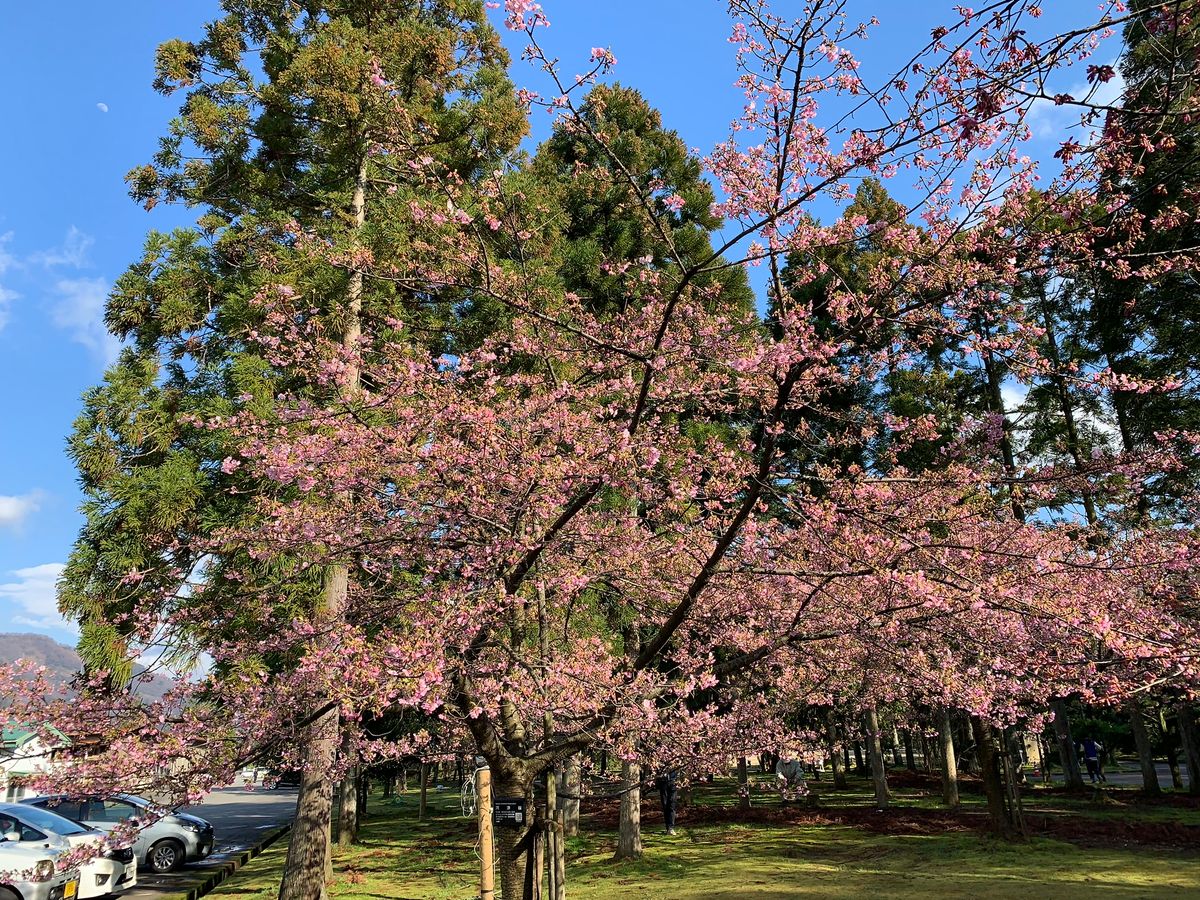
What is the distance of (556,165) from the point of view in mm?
21703

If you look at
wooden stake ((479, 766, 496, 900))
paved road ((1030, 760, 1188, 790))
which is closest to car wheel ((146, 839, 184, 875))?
wooden stake ((479, 766, 496, 900))

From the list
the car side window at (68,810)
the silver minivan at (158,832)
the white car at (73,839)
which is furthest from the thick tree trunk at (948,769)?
the car side window at (68,810)

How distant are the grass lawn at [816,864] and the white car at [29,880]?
279 cm

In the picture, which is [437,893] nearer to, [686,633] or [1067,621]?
[686,633]

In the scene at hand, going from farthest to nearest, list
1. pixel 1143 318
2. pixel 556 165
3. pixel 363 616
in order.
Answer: pixel 556 165, pixel 1143 318, pixel 363 616

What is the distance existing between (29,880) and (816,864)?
39.5ft

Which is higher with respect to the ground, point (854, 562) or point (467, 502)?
point (467, 502)

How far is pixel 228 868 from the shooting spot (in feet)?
49.6

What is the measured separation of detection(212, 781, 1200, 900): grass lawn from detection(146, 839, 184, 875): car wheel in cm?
171

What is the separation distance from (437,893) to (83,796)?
287 inches

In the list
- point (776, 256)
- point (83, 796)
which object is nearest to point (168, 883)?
point (83, 796)

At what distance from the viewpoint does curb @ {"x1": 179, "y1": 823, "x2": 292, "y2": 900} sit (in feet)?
40.7

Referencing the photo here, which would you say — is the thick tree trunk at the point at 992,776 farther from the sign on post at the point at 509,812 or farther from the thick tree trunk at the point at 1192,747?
the sign on post at the point at 509,812

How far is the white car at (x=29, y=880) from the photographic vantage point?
9547 mm
